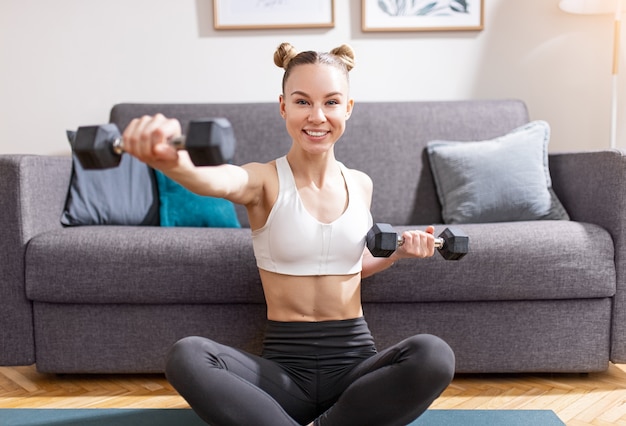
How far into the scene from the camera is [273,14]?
2.79 metres

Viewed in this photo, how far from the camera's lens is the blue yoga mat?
1.62 metres

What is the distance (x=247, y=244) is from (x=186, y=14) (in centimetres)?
139

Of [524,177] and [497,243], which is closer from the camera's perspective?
[497,243]

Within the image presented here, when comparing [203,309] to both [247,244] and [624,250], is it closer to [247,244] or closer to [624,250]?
[247,244]

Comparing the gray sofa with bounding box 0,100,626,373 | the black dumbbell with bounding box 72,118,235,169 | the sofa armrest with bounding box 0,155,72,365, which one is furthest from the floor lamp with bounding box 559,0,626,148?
the black dumbbell with bounding box 72,118,235,169

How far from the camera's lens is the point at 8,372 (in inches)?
81.3

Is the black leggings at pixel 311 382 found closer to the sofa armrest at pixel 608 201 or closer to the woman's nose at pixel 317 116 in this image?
the woman's nose at pixel 317 116

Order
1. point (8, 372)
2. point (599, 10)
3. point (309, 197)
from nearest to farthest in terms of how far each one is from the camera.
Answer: point (309, 197) → point (8, 372) → point (599, 10)

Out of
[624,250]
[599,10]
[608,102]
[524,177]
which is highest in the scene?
[599,10]

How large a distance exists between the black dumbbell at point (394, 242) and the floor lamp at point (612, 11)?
1.61 metres

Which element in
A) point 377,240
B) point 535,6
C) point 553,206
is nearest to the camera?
point 377,240

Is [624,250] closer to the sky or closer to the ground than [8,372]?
closer to the sky

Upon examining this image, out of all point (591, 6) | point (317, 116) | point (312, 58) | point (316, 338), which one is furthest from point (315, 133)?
point (591, 6)

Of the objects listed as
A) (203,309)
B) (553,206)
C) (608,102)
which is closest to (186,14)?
(203,309)
